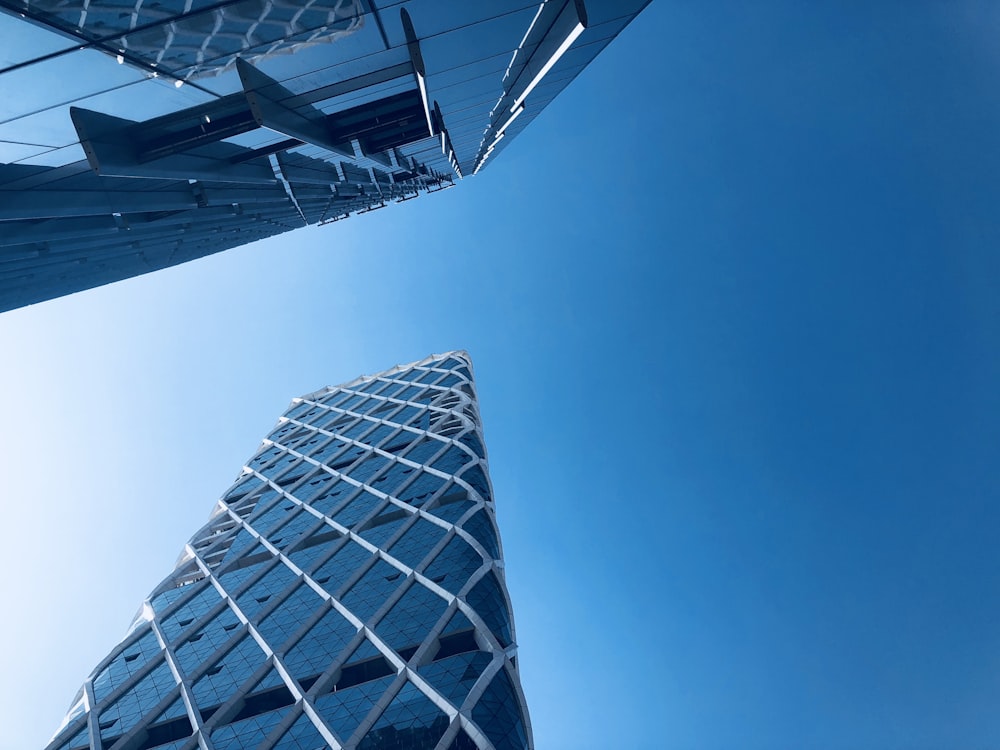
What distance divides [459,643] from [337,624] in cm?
964

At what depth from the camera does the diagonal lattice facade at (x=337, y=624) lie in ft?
111

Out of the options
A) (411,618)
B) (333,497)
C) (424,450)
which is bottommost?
(411,618)

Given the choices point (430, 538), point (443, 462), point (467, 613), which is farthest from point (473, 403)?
point (467, 613)

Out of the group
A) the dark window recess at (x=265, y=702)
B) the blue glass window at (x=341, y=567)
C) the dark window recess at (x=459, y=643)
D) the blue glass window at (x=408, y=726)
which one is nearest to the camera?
the blue glass window at (x=408, y=726)

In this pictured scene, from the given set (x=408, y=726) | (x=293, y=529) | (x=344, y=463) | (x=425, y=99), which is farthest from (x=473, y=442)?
(x=425, y=99)

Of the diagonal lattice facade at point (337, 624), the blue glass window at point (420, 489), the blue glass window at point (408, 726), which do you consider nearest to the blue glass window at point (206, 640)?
the diagonal lattice facade at point (337, 624)

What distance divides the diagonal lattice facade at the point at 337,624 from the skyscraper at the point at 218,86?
28706 millimetres

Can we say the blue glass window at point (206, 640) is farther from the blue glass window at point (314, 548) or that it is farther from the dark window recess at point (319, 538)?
the dark window recess at point (319, 538)

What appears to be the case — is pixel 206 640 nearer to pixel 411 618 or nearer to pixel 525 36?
pixel 411 618

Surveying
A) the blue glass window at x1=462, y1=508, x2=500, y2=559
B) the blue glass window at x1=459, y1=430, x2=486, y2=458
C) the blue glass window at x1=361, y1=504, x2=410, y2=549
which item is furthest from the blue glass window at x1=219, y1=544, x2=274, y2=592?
the blue glass window at x1=459, y1=430, x2=486, y2=458

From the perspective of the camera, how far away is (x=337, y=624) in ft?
137

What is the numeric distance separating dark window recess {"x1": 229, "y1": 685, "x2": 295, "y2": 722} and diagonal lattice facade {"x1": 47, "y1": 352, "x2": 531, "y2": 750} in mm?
92

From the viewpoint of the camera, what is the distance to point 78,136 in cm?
848

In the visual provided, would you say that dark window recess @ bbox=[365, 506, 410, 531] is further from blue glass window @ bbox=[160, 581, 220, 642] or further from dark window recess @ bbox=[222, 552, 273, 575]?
blue glass window @ bbox=[160, 581, 220, 642]
